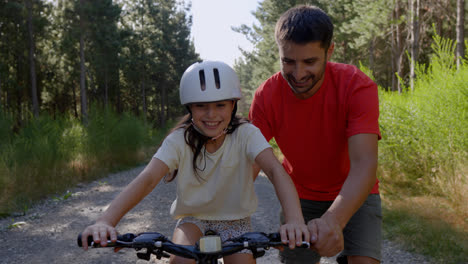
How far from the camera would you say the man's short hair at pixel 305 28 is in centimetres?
262

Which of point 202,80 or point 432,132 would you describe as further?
point 432,132

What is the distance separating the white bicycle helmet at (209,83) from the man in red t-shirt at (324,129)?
388 millimetres

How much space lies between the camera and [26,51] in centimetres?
3684

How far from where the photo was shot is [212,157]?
302 cm

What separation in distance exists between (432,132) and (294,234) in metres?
6.97

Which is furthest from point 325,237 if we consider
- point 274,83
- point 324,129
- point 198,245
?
point 274,83

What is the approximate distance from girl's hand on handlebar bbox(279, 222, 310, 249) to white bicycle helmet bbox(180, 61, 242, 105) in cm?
115

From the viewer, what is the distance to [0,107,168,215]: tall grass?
34.7ft

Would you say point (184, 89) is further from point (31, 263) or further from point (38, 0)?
point (38, 0)

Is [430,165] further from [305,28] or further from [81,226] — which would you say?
[81,226]

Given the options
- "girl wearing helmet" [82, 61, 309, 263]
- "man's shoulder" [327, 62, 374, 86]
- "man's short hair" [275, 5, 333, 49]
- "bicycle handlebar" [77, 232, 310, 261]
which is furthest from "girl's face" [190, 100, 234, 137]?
"bicycle handlebar" [77, 232, 310, 261]

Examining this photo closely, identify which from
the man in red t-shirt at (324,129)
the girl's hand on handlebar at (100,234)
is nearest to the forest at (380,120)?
the man in red t-shirt at (324,129)

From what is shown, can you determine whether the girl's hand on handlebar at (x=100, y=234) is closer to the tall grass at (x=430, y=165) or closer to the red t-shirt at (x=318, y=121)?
the red t-shirt at (x=318, y=121)

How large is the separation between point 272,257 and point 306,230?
13.1ft
